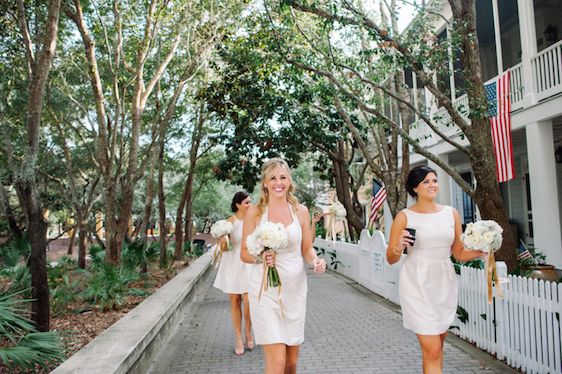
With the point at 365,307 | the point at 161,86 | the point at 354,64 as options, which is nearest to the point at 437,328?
the point at 365,307

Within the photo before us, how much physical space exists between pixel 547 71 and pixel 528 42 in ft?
3.21

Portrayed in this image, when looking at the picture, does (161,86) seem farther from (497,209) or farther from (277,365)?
(277,365)

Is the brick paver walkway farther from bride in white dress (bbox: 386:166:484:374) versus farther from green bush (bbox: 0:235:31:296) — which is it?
green bush (bbox: 0:235:31:296)

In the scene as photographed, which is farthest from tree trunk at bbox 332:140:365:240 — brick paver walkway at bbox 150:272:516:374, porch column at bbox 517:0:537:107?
porch column at bbox 517:0:537:107

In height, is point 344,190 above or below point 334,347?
above

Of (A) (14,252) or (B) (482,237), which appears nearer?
(B) (482,237)

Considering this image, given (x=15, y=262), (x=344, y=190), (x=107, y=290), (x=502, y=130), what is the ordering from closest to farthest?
(x=107, y=290)
(x=15, y=262)
(x=502, y=130)
(x=344, y=190)

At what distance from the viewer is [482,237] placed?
4.02 metres

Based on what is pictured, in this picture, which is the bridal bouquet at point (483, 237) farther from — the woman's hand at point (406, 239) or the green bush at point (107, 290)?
the green bush at point (107, 290)

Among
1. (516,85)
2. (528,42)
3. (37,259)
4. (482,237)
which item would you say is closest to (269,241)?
(482,237)

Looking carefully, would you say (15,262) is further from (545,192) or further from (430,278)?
(545,192)

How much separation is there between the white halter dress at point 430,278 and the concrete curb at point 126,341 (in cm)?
259

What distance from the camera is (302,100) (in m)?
15.6

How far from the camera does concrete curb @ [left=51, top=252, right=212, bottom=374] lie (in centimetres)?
438
